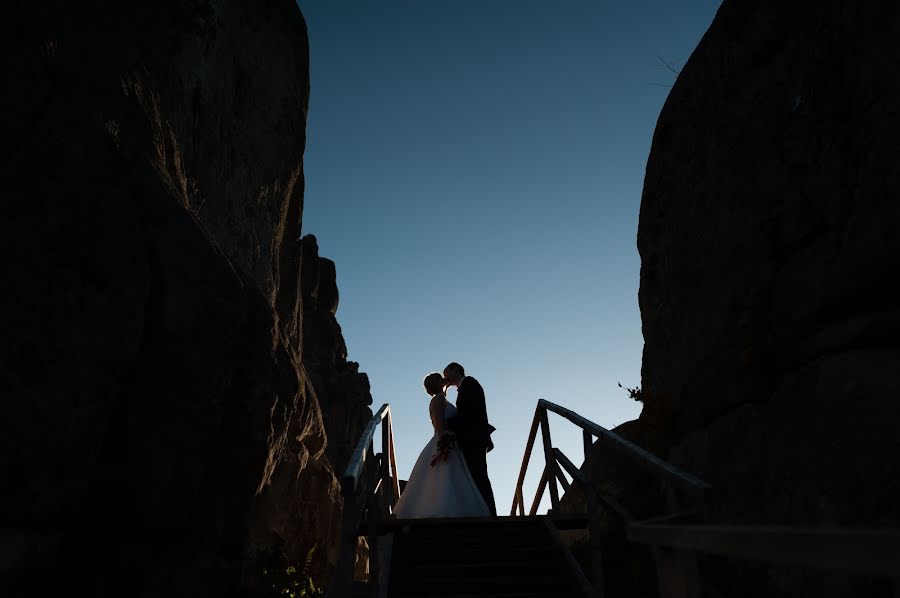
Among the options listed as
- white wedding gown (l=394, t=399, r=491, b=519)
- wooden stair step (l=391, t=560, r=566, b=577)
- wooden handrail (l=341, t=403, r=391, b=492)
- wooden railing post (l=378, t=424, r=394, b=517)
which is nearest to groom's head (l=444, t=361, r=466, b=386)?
white wedding gown (l=394, t=399, r=491, b=519)

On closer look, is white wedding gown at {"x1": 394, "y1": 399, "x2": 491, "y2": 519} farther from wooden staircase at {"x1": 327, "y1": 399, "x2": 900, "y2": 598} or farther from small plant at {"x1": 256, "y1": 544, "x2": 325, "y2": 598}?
small plant at {"x1": 256, "y1": 544, "x2": 325, "y2": 598}

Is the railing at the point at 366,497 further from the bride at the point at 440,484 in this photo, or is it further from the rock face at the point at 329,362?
the rock face at the point at 329,362

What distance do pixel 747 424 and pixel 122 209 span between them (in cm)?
555

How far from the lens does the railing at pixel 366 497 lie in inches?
161

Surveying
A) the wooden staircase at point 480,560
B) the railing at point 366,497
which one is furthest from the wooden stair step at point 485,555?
the railing at point 366,497

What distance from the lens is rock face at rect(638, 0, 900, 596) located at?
4641 millimetres

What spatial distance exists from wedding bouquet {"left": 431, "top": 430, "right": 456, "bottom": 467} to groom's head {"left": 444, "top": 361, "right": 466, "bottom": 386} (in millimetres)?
865

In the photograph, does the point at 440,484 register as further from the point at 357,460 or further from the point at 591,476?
the point at 357,460

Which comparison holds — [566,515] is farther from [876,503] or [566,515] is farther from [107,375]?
[107,375]

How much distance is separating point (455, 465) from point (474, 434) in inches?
17.1

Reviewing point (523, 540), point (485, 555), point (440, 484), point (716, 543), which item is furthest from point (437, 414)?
point (716, 543)

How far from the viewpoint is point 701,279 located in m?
7.59

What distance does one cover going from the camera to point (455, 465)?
25.7ft

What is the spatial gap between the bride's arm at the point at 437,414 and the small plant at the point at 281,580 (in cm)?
228
